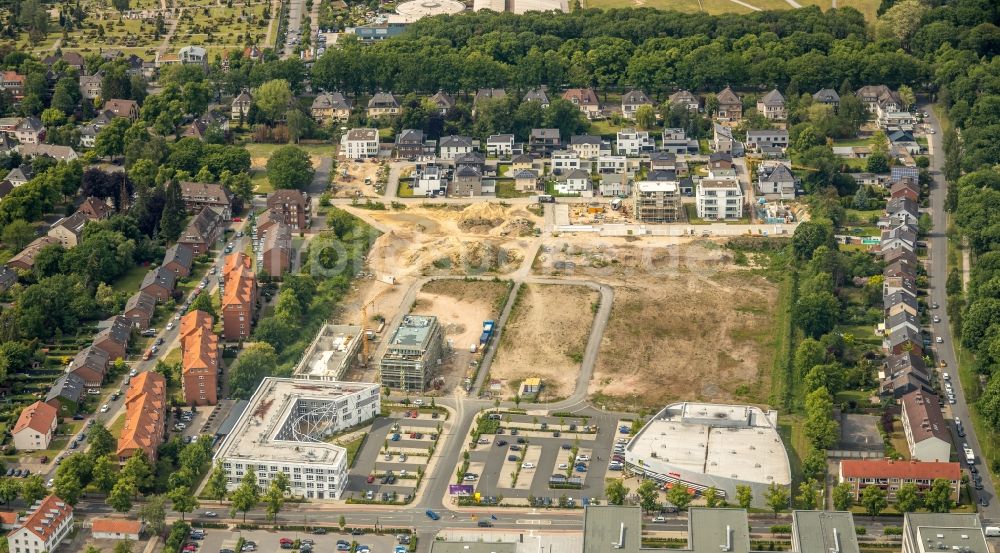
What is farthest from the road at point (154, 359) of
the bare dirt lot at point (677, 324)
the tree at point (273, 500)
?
the bare dirt lot at point (677, 324)

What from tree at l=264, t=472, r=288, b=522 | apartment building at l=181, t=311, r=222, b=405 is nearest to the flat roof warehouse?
tree at l=264, t=472, r=288, b=522

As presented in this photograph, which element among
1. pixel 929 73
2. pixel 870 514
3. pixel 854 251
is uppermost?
pixel 929 73

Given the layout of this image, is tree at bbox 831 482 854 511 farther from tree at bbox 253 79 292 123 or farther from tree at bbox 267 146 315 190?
tree at bbox 253 79 292 123

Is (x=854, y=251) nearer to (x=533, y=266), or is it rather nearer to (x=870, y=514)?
(x=533, y=266)

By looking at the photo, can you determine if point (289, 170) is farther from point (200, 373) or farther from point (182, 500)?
point (182, 500)

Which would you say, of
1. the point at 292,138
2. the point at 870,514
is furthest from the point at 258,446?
the point at 292,138
